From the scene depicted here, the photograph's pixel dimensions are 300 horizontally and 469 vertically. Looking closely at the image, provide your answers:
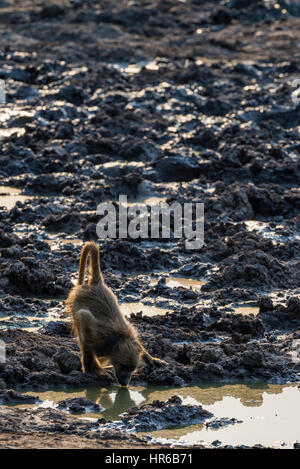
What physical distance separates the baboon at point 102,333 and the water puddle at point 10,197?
20.3ft

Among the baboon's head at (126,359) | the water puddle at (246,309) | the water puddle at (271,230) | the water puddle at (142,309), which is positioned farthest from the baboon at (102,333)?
the water puddle at (271,230)

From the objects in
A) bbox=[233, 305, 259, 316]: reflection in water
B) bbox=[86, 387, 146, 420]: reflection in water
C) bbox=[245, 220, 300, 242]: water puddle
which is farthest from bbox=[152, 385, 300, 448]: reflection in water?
bbox=[245, 220, 300, 242]: water puddle

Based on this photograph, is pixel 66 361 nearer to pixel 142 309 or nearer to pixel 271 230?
pixel 142 309

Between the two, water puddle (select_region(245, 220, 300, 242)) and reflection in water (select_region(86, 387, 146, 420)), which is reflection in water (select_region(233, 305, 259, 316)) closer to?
reflection in water (select_region(86, 387, 146, 420))

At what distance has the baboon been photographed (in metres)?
8.41

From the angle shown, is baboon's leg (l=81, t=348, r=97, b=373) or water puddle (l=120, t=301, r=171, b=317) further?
water puddle (l=120, t=301, r=171, b=317)

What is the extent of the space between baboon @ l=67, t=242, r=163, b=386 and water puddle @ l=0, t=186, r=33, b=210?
6176 millimetres

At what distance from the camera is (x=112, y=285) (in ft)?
37.3

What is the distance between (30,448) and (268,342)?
3.75 metres

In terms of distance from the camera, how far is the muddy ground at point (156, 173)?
9.38 metres

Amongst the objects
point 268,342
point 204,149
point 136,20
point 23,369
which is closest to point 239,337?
point 268,342
